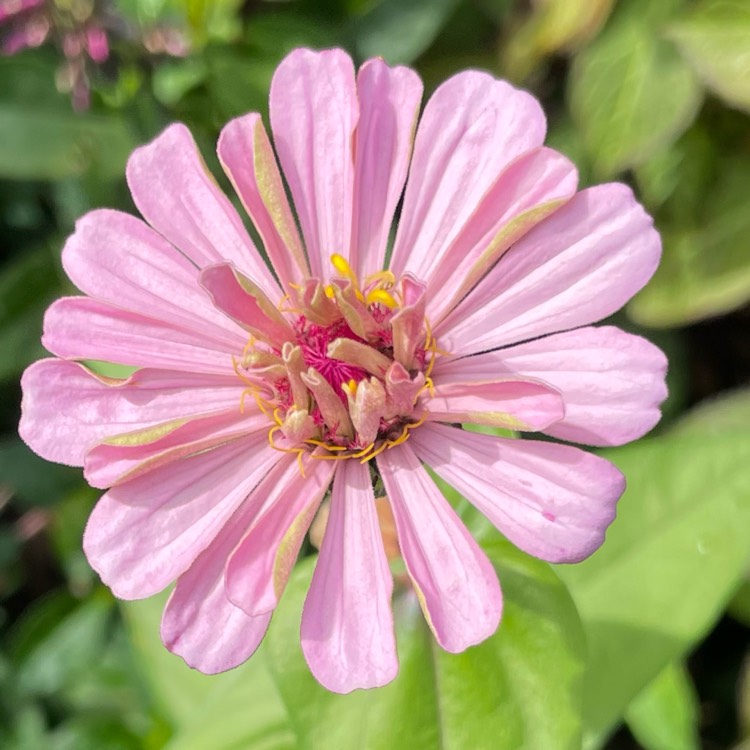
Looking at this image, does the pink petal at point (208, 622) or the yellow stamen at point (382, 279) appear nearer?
the pink petal at point (208, 622)

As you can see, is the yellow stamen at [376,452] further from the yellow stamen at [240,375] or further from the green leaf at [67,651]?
the green leaf at [67,651]

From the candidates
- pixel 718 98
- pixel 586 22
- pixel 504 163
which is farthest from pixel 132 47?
pixel 718 98

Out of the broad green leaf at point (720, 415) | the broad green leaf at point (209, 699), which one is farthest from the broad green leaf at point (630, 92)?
the broad green leaf at point (209, 699)

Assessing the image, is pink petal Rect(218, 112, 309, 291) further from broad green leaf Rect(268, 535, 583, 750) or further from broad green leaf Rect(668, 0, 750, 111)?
broad green leaf Rect(668, 0, 750, 111)

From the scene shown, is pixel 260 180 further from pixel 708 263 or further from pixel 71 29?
pixel 708 263

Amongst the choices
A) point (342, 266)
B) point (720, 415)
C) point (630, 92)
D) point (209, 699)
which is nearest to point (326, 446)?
point (342, 266)

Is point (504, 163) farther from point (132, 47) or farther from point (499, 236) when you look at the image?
point (132, 47)

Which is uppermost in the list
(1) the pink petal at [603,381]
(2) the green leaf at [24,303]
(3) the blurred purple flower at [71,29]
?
(3) the blurred purple flower at [71,29]
